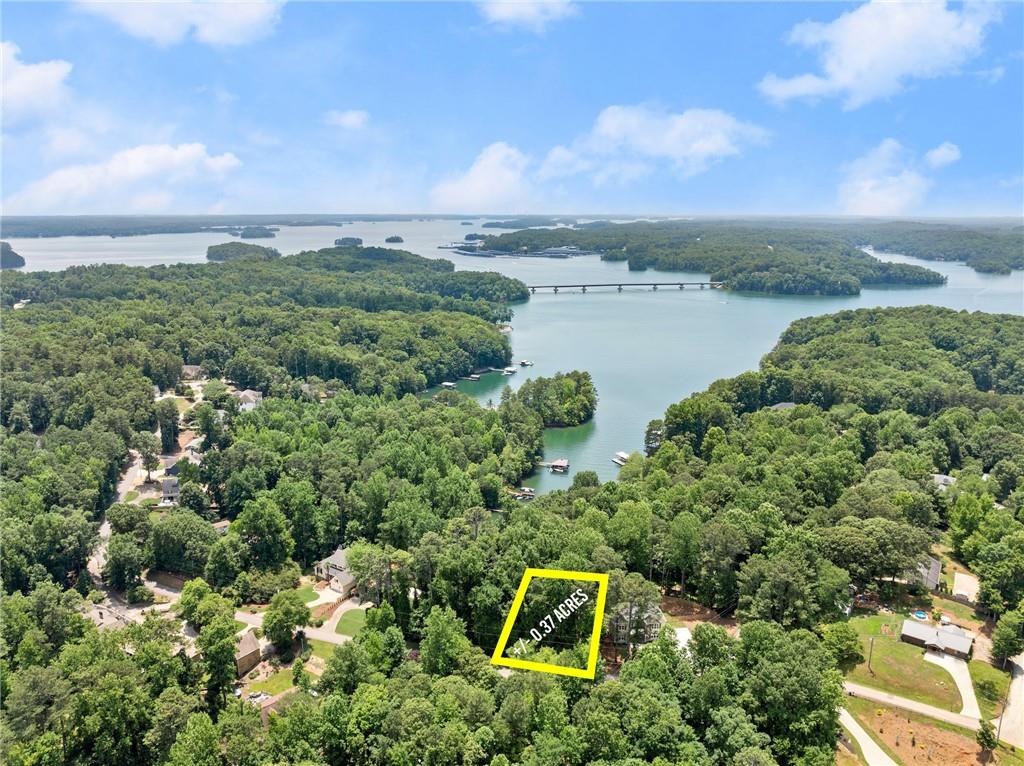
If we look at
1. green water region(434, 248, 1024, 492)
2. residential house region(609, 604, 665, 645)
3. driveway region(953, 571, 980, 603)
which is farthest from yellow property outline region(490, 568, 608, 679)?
green water region(434, 248, 1024, 492)

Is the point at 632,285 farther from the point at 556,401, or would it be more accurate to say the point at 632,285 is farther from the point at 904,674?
the point at 904,674

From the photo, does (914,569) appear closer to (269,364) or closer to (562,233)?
(269,364)

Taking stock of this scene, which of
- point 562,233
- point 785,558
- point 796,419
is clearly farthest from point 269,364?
point 562,233

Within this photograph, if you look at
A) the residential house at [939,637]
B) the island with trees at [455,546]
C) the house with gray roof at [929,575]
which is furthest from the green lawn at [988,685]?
the house with gray roof at [929,575]

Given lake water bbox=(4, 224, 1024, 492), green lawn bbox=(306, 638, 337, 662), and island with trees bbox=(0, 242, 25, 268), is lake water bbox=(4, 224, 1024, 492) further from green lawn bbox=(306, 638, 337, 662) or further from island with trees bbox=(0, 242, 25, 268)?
green lawn bbox=(306, 638, 337, 662)

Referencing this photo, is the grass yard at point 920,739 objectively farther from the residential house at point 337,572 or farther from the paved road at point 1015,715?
the residential house at point 337,572

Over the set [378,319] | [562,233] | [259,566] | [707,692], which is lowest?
[259,566]

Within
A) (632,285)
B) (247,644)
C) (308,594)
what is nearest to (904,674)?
(247,644)
